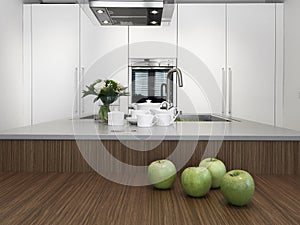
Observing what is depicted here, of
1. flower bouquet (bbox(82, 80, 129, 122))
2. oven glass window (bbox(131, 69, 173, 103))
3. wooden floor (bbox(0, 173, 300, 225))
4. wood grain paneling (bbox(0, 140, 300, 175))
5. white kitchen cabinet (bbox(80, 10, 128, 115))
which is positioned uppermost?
white kitchen cabinet (bbox(80, 10, 128, 115))

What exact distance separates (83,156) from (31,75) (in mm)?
3150

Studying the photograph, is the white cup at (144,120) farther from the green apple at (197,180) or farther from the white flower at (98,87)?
the green apple at (197,180)

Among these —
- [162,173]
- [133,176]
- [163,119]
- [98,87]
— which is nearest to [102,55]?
[98,87]

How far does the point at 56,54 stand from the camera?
4.22 m

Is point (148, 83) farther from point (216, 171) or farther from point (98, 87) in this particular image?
point (216, 171)

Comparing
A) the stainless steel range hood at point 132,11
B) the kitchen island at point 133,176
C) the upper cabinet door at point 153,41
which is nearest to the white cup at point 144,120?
the kitchen island at point 133,176

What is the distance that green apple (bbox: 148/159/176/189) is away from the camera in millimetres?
960

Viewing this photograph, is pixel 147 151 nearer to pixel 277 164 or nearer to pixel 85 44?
pixel 277 164

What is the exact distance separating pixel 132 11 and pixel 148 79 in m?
1.80

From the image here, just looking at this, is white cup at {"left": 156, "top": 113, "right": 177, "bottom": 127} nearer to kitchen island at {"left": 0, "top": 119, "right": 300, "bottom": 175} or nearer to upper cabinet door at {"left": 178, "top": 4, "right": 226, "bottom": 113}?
kitchen island at {"left": 0, "top": 119, "right": 300, "bottom": 175}

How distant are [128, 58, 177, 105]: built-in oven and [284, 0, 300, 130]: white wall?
1310 mm

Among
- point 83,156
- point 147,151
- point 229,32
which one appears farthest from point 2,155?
point 229,32

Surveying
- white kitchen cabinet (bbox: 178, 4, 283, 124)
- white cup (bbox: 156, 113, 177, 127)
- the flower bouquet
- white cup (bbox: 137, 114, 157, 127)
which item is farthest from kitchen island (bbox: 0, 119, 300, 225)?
white kitchen cabinet (bbox: 178, 4, 283, 124)

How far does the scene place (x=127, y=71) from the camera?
424 cm
